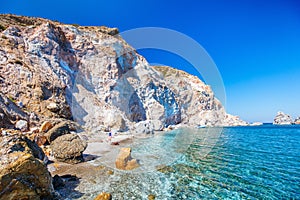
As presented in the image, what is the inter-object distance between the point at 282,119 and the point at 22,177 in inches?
5444

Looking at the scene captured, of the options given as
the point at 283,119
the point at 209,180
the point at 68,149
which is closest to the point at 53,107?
the point at 68,149

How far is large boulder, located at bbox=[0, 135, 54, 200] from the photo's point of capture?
217 inches

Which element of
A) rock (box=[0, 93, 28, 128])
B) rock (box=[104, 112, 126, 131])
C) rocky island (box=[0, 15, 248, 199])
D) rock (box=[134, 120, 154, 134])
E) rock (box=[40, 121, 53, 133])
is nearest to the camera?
rocky island (box=[0, 15, 248, 199])

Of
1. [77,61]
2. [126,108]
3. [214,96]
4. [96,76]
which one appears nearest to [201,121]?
[214,96]

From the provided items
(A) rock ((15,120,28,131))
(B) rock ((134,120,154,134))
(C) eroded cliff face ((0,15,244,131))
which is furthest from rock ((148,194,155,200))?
(B) rock ((134,120,154,134))

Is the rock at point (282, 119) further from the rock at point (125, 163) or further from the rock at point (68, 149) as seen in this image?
the rock at point (68, 149)

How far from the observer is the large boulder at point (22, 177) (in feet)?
18.1

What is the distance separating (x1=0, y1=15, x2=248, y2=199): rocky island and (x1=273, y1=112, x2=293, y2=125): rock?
291 ft

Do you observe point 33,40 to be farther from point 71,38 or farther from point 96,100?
point 96,100

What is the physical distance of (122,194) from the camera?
792 centimetres

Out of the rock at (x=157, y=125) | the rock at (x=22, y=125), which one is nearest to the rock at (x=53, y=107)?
the rock at (x=22, y=125)

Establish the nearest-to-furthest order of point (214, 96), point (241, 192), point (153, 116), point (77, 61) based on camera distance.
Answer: point (241, 192)
point (77, 61)
point (153, 116)
point (214, 96)

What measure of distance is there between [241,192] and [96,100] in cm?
3147

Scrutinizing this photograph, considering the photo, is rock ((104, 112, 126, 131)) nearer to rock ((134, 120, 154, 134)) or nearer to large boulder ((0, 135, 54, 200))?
rock ((134, 120, 154, 134))
